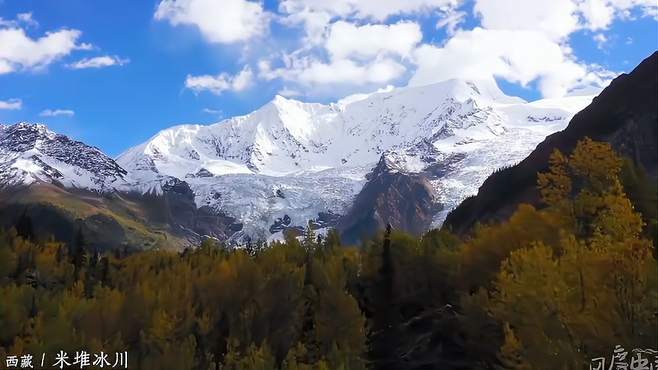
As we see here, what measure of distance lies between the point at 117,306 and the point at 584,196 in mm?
40055

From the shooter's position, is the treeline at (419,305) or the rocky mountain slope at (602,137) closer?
the treeline at (419,305)

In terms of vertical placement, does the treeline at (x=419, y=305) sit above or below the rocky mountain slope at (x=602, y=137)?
below

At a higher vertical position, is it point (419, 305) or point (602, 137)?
point (602, 137)

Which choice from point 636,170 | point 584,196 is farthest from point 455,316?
point 636,170

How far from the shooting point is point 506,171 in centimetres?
15188

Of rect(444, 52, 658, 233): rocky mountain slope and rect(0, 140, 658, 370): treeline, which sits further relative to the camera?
rect(444, 52, 658, 233): rocky mountain slope

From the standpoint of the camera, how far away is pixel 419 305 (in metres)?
73.2

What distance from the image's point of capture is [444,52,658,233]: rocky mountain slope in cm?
12588

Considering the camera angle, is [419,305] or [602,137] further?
[602,137]

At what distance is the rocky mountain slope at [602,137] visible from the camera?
125875 millimetres

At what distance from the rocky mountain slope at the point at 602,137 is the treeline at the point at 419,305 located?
2177 inches

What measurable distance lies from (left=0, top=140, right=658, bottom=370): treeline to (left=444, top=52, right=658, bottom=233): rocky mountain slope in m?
55.3

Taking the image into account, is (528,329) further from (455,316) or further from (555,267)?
(455,316)

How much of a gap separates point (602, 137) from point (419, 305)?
265ft
